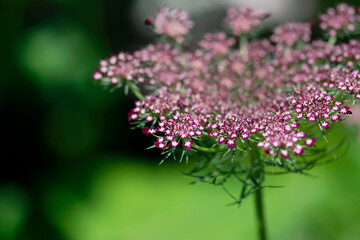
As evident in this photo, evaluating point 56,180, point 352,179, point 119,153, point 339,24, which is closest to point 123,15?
point 119,153

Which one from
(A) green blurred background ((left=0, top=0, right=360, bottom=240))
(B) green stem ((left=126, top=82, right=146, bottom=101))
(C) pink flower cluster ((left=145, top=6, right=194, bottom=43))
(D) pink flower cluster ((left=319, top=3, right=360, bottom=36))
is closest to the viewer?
(B) green stem ((left=126, top=82, right=146, bottom=101))

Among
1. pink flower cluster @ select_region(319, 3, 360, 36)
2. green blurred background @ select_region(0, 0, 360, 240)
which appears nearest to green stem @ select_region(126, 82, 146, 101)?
pink flower cluster @ select_region(319, 3, 360, 36)

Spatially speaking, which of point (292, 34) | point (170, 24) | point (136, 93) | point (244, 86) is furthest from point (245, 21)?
point (136, 93)

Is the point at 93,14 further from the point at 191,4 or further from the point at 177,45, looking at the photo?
the point at 177,45

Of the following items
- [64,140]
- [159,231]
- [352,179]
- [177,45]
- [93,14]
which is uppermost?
[93,14]

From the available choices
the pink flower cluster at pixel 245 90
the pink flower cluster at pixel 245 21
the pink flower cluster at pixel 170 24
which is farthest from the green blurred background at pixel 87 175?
the pink flower cluster at pixel 170 24

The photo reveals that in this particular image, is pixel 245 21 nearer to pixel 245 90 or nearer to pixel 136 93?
pixel 245 90

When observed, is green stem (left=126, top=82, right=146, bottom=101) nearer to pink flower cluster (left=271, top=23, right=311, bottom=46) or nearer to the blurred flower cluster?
the blurred flower cluster
